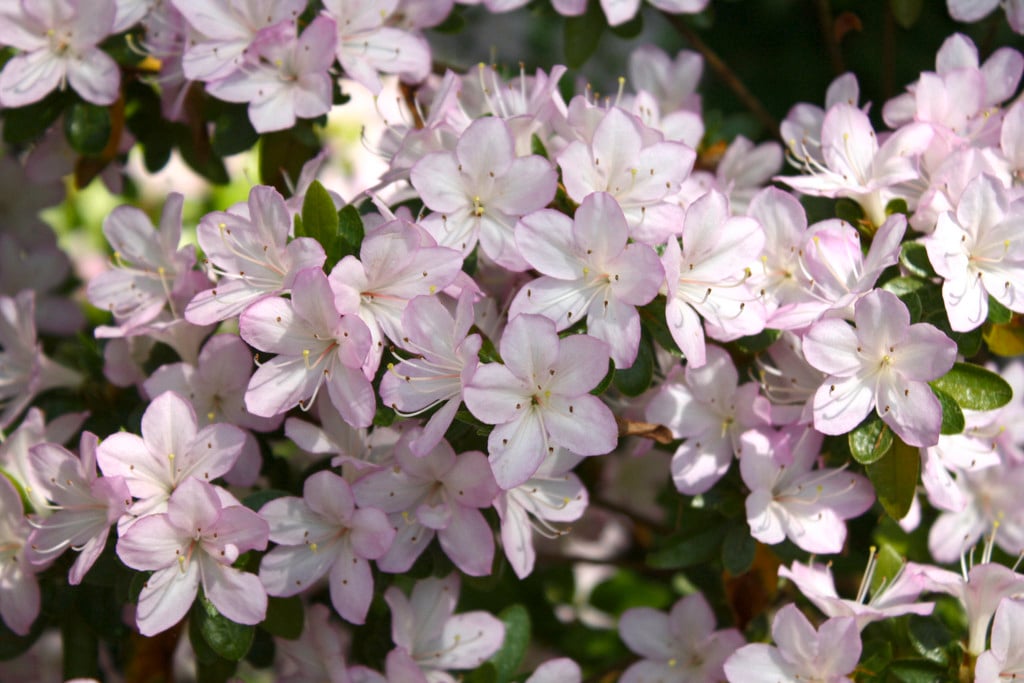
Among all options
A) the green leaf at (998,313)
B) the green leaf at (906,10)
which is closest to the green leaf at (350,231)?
the green leaf at (998,313)

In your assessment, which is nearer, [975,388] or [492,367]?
[492,367]

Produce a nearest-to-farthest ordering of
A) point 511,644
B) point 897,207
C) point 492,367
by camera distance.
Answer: point 492,367 → point 897,207 → point 511,644

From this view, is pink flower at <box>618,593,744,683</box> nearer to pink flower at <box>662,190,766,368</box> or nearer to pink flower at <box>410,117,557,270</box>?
pink flower at <box>662,190,766,368</box>

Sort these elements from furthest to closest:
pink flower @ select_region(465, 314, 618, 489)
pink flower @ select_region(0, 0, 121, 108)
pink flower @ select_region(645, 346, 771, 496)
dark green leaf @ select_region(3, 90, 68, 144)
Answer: dark green leaf @ select_region(3, 90, 68, 144), pink flower @ select_region(0, 0, 121, 108), pink flower @ select_region(645, 346, 771, 496), pink flower @ select_region(465, 314, 618, 489)

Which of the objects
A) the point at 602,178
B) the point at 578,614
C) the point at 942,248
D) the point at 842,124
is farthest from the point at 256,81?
the point at 578,614

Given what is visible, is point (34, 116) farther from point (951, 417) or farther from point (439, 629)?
point (951, 417)

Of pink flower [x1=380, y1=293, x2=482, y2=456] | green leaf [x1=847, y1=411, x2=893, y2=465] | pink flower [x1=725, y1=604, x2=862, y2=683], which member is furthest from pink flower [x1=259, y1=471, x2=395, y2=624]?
green leaf [x1=847, y1=411, x2=893, y2=465]

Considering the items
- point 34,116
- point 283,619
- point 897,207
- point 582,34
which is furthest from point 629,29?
point 283,619
